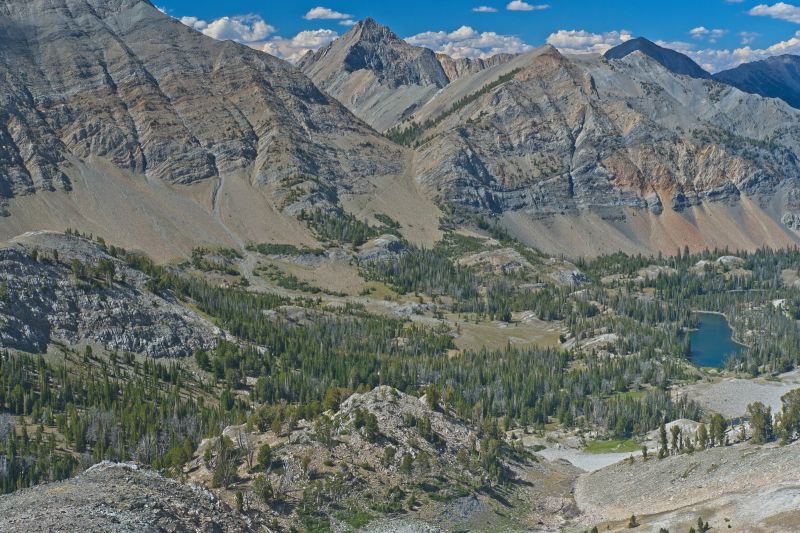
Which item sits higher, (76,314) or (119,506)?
(76,314)

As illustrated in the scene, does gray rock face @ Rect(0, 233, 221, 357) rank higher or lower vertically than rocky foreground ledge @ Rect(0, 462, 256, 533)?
higher

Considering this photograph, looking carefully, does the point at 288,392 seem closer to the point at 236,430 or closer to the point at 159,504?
the point at 236,430

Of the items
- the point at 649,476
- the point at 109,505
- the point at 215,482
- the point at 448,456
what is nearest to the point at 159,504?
the point at 109,505

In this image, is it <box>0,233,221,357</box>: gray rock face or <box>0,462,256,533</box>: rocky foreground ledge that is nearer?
<box>0,462,256,533</box>: rocky foreground ledge

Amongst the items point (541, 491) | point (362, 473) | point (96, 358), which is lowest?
point (541, 491)

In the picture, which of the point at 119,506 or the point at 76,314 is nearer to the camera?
the point at 119,506
